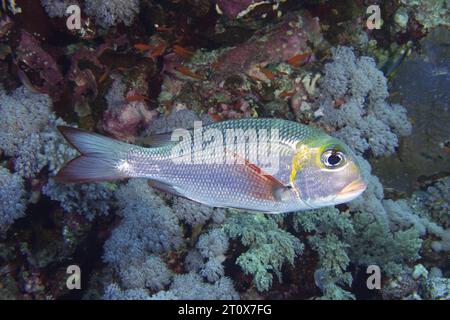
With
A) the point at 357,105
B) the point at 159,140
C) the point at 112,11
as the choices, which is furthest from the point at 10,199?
the point at 357,105

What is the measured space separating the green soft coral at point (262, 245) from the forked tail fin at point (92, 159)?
1673mm

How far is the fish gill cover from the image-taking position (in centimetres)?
362

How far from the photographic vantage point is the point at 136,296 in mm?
3369

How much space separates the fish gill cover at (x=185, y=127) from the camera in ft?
11.9

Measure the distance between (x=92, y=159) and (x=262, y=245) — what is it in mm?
1961

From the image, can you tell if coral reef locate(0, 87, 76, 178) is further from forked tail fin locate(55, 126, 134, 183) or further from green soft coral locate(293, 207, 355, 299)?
green soft coral locate(293, 207, 355, 299)

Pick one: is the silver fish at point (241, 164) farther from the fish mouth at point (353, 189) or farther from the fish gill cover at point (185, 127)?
the fish gill cover at point (185, 127)

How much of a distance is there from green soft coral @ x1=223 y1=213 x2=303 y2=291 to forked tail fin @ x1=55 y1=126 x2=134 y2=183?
1.67 metres

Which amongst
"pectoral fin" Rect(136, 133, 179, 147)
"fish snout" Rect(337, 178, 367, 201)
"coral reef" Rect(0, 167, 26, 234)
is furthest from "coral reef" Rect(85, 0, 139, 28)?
"fish snout" Rect(337, 178, 367, 201)

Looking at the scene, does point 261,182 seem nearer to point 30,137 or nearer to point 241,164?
point 241,164

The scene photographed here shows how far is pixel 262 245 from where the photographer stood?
11.5 ft

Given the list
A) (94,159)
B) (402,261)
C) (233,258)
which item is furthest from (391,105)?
(94,159)

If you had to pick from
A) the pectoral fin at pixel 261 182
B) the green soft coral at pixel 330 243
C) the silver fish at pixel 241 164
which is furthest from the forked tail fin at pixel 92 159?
the green soft coral at pixel 330 243
